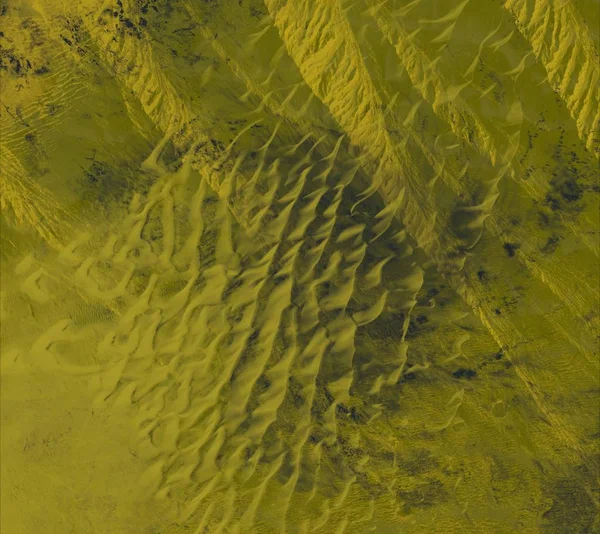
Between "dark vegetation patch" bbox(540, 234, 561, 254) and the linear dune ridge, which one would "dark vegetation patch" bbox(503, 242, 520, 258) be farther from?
"dark vegetation patch" bbox(540, 234, 561, 254)

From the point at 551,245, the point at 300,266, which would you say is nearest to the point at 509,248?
the point at 551,245

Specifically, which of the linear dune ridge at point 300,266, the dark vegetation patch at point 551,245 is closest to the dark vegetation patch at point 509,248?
the linear dune ridge at point 300,266

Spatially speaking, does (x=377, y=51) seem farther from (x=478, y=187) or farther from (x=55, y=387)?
(x=55, y=387)

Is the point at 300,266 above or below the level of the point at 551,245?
above

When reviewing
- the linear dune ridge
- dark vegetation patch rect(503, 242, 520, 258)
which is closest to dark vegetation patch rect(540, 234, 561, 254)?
the linear dune ridge

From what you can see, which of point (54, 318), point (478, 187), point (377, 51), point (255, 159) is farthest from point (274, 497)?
point (377, 51)

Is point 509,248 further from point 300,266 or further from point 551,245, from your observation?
point 300,266

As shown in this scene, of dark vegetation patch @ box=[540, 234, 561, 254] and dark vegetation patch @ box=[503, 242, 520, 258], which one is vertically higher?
dark vegetation patch @ box=[503, 242, 520, 258]

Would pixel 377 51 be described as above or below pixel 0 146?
below
